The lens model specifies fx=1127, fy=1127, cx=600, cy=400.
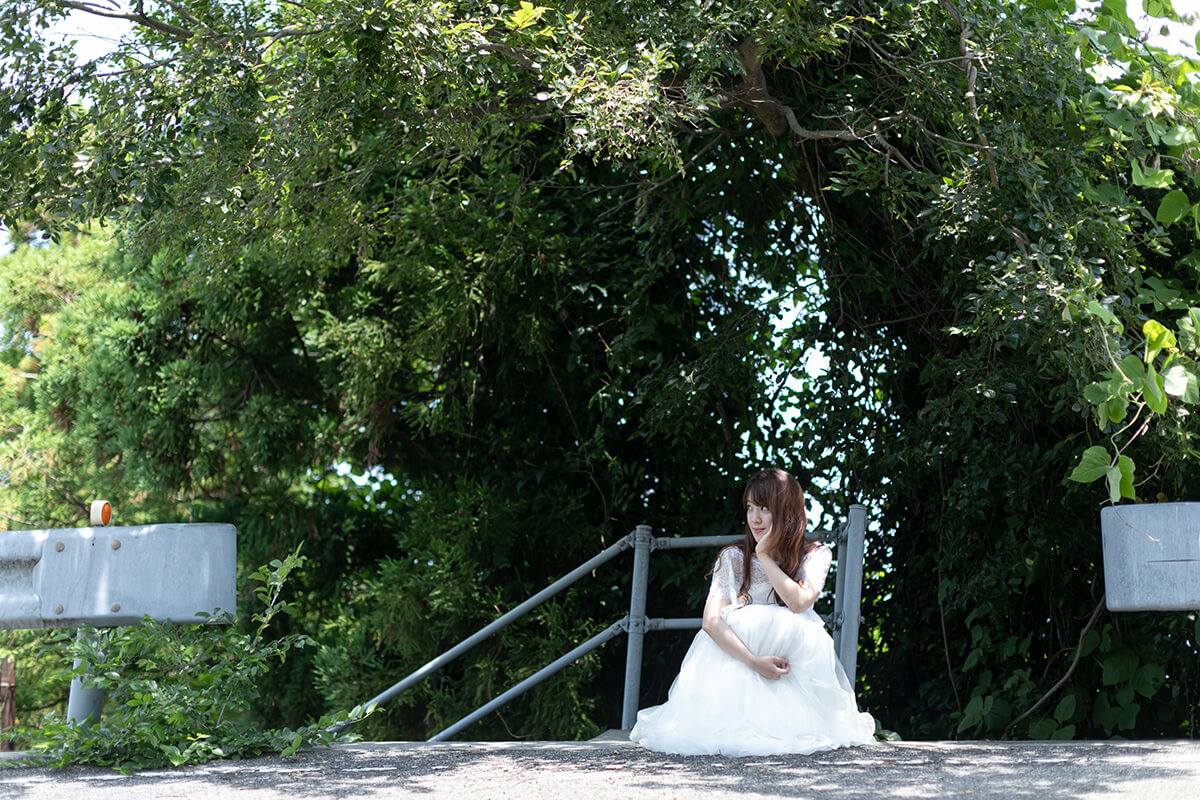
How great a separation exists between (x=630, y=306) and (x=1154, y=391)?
10.1 ft

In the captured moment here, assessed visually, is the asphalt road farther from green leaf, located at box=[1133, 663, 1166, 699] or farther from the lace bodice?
green leaf, located at box=[1133, 663, 1166, 699]

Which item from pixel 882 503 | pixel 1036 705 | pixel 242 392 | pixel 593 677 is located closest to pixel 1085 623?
pixel 1036 705

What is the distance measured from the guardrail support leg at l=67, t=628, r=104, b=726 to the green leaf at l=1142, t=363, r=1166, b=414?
11.0 feet

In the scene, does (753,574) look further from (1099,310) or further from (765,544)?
(1099,310)

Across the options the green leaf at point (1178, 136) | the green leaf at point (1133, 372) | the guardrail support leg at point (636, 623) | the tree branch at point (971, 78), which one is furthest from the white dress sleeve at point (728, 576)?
the green leaf at point (1178, 136)

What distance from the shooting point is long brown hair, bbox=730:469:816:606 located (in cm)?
392

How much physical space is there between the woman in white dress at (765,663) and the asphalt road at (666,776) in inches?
3.5

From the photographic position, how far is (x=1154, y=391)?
10.8 ft

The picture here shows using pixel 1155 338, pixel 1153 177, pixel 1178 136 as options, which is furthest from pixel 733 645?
pixel 1178 136

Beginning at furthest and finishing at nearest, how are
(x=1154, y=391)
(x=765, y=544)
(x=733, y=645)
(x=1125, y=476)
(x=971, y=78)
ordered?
(x=971, y=78)
(x=765, y=544)
(x=733, y=645)
(x=1125, y=476)
(x=1154, y=391)

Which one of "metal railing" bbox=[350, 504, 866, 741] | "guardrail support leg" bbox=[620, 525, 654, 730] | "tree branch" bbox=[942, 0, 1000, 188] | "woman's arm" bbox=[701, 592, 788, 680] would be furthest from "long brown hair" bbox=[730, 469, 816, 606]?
"tree branch" bbox=[942, 0, 1000, 188]

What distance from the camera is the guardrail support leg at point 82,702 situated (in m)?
3.59

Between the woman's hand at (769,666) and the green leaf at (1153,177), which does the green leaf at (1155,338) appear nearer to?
the green leaf at (1153,177)

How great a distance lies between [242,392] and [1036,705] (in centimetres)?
524
